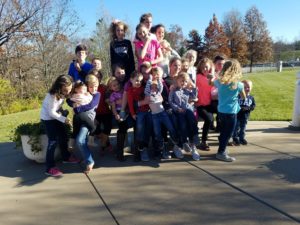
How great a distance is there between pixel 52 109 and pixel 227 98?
2523 millimetres

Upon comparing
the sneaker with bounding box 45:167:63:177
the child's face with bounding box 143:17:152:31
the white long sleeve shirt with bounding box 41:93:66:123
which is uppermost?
the child's face with bounding box 143:17:152:31

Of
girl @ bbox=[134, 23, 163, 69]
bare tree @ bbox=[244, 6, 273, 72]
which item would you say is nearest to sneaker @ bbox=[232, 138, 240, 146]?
girl @ bbox=[134, 23, 163, 69]

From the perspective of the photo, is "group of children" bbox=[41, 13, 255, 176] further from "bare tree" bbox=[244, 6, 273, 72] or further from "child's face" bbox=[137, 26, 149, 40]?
"bare tree" bbox=[244, 6, 273, 72]

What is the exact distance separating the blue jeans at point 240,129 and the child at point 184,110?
3.13ft

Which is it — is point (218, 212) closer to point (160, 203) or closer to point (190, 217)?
point (190, 217)

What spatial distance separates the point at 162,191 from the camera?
405 cm

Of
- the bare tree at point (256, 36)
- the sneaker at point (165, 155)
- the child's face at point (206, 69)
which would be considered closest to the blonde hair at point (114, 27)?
the child's face at point (206, 69)

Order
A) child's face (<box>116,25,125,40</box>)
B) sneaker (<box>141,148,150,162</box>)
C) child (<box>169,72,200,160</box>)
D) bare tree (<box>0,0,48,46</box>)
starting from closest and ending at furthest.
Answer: sneaker (<box>141,148,150,162</box>)
child (<box>169,72,200,160</box>)
child's face (<box>116,25,125,40</box>)
bare tree (<box>0,0,48,46</box>)

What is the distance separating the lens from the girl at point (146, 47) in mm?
5648

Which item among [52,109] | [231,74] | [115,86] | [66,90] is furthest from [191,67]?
[52,109]

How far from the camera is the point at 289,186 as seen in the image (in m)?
3.98

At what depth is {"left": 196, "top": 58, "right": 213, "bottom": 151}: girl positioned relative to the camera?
5.88 meters

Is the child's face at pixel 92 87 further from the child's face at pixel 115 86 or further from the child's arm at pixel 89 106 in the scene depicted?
the child's face at pixel 115 86

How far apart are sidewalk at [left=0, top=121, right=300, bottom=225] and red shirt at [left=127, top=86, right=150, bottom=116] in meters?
0.78
